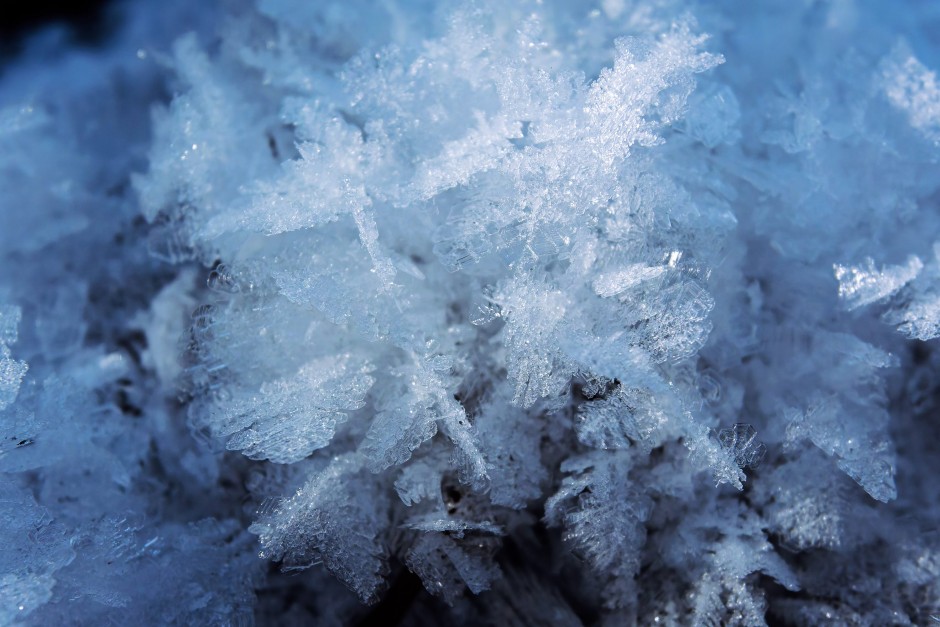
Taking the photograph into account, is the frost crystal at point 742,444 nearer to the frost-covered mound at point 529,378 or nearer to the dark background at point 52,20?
the frost-covered mound at point 529,378

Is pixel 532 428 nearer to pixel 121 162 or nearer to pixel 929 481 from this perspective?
pixel 929 481

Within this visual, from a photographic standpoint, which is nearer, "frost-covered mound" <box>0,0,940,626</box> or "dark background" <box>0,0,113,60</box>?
"frost-covered mound" <box>0,0,940,626</box>

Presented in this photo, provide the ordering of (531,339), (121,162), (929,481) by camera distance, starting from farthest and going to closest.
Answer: (121,162) < (929,481) < (531,339)

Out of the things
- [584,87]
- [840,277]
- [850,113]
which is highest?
[584,87]

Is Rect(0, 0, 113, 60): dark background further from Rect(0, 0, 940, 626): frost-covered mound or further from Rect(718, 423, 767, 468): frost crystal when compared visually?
Rect(718, 423, 767, 468): frost crystal

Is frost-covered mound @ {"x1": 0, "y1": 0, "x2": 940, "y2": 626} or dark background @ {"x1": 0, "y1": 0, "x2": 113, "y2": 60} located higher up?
dark background @ {"x1": 0, "y1": 0, "x2": 113, "y2": 60}

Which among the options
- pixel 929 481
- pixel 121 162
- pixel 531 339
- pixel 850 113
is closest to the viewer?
pixel 531 339

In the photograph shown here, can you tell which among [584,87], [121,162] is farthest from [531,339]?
[121,162]

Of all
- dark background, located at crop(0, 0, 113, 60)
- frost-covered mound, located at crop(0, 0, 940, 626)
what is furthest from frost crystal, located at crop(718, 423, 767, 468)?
dark background, located at crop(0, 0, 113, 60)

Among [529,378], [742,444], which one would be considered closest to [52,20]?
[529,378]

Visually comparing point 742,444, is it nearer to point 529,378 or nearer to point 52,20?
point 529,378
